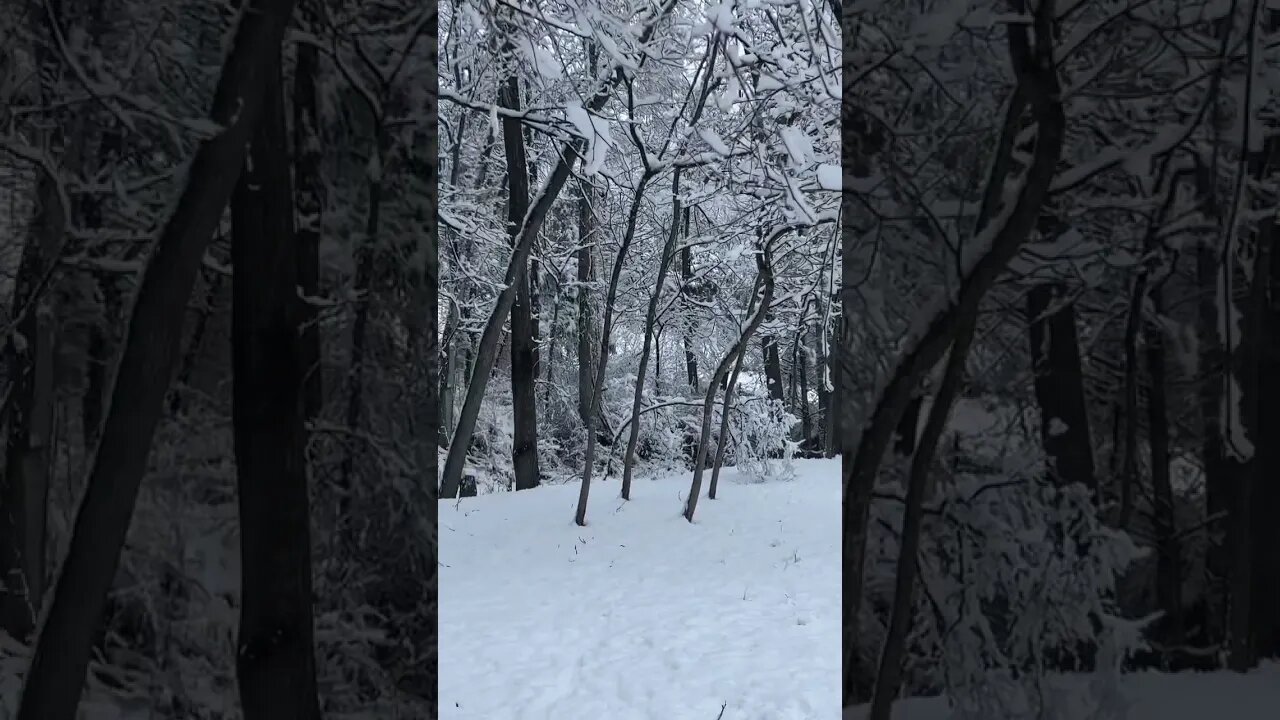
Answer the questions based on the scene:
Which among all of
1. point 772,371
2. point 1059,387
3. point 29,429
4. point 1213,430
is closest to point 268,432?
point 29,429

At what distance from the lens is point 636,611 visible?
530 cm

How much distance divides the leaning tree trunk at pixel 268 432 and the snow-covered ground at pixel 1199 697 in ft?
4.01

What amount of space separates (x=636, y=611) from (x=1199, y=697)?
417 centimetres

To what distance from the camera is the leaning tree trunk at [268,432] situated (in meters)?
1.42

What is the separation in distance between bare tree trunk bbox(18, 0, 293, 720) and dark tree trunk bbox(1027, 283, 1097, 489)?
5.05 ft

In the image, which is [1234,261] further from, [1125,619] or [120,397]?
[120,397]

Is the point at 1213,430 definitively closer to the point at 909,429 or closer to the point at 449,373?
the point at 909,429

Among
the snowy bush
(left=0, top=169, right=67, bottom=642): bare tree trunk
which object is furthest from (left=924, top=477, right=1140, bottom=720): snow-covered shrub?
(left=0, top=169, right=67, bottom=642): bare tree trunk

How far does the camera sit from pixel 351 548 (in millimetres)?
1453

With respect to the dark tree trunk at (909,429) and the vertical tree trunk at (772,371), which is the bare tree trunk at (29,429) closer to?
the dark tree trunk at (909,429)

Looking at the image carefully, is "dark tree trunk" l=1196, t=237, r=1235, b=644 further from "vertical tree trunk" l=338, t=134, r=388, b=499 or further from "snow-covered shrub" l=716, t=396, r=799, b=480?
"snow-covered shrub" l=716, t=396, r=799, b=480

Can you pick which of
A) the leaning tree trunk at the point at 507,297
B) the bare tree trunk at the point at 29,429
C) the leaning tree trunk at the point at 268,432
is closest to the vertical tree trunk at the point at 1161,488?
the leaning tree trunk at the point at 268,432

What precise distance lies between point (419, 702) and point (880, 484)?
998mm

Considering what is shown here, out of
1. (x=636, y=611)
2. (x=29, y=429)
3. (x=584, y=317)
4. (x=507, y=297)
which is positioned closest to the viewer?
(x=29, y=429)
